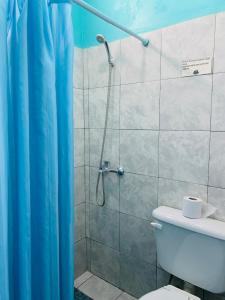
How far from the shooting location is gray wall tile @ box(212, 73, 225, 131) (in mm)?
1214

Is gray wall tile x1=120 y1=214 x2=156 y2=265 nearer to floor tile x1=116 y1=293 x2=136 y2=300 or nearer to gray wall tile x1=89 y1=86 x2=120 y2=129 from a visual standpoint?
floor tile x1=116 y1=293 x2=136 y2=300

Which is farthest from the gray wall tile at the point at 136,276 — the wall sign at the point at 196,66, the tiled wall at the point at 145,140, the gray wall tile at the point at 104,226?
the wall sign at the point at 196,66

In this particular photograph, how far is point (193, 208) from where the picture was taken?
4.15 ft

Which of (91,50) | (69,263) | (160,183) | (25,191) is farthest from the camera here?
(91,50)

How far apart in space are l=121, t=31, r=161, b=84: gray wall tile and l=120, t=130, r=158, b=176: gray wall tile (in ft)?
1.18

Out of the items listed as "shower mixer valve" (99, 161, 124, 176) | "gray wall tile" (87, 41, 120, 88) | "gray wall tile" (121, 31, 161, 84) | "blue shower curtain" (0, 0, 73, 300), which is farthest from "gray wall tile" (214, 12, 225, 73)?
"shower mixer valve" (99, 161, 124, 176)

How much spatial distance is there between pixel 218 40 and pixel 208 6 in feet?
0.64

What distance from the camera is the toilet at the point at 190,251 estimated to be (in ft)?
→ 3.84

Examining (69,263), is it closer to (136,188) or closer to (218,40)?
(136,188)

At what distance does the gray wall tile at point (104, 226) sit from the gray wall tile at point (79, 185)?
122 mm

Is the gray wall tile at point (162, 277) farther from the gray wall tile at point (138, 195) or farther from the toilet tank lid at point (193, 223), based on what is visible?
the toilet tank lid at point (193, 223)

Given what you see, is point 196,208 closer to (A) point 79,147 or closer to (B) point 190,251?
(B) point 190,251

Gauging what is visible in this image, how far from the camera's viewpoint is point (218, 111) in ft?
4.05

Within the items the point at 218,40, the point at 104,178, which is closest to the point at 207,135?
the point at 218,40
